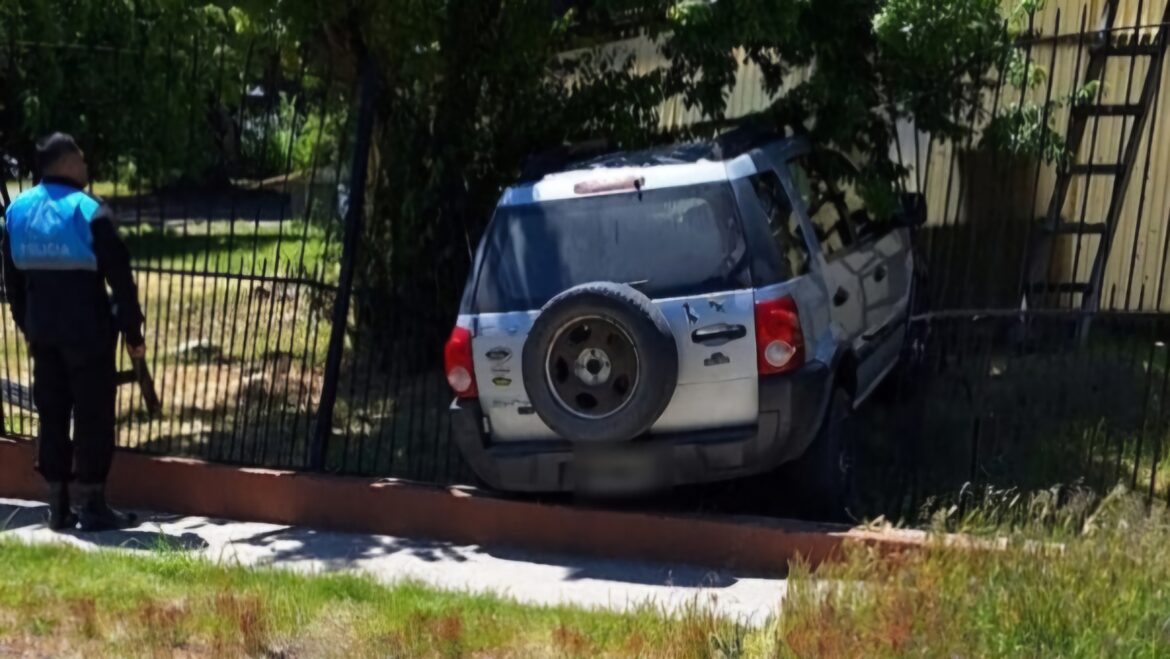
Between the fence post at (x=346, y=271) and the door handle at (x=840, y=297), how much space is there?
2.49m

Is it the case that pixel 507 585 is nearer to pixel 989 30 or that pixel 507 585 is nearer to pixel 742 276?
pixel 742 276

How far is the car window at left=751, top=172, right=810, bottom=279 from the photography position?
6.97 metres

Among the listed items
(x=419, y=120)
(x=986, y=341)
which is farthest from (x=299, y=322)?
(x=986, y=341)

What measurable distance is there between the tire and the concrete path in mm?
565

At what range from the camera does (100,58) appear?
8.89 metres

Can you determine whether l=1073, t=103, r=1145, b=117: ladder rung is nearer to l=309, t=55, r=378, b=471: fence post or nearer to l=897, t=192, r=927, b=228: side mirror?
l=897, t=192, r=927, b=228: side mirror

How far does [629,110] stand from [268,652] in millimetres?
4152

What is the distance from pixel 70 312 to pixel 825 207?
12.5 feet

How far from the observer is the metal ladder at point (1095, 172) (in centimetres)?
807

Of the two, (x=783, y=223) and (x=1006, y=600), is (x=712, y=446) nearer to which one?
(x=783, y=223)

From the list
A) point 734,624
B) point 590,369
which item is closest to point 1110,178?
point 590,369

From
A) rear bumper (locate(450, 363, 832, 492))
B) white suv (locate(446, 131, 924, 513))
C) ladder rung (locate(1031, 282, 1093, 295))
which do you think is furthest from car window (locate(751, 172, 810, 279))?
ladder rung (locate(1031, 282, 1093, 295))

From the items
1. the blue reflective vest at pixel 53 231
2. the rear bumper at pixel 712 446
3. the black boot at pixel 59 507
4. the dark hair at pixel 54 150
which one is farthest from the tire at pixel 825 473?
the dark hair at pixel 54 150

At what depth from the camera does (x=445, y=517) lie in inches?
295
